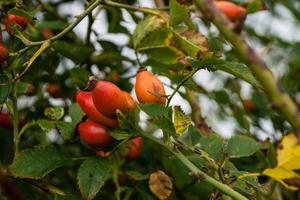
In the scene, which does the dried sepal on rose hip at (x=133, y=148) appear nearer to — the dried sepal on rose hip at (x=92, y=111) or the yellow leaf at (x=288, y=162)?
the dried sepal on rose hip at (x=92, y=111)

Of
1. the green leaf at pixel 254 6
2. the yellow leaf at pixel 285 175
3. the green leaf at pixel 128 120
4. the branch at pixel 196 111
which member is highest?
the yellow leaf at pixel 285 175

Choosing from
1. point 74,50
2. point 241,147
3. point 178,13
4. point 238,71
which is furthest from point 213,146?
point 74,50

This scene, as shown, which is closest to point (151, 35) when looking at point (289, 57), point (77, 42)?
point (77, 42)

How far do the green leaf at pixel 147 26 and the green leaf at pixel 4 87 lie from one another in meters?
0.36

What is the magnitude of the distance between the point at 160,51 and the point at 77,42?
0.49 meters

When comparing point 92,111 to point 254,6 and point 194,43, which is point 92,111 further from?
point 254,6

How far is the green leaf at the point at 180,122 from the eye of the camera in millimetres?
941

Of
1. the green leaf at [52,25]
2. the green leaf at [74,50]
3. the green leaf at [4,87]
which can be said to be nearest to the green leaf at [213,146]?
the green leaf at [4,87]

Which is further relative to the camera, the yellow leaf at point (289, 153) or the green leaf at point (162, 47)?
the green leaf at point (162, 47)

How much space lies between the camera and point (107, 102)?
3.05ft

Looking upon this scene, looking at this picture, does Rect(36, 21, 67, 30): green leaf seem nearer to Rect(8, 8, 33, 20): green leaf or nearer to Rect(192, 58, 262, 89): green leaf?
Rect(8, 8, 33, 20): green leaf

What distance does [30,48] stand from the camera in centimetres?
105

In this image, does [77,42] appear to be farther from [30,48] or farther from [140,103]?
[140,103]

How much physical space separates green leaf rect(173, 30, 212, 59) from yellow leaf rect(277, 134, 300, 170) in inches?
15.4
